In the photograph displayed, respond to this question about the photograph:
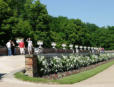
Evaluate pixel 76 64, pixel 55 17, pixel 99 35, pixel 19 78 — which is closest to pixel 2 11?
pixel 76 64

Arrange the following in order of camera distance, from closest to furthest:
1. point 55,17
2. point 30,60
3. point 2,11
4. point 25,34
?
point 30,60 < point 2,11 < point 25,34 < point 55,17

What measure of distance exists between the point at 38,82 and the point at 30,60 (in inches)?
99.7

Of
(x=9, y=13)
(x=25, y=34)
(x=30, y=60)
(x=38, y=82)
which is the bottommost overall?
(x=38, y=82)

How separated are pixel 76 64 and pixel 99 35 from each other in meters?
91.8

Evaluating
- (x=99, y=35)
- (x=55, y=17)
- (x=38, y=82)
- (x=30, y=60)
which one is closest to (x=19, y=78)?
(x=38, y=82)

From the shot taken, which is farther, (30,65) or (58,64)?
(58,64)

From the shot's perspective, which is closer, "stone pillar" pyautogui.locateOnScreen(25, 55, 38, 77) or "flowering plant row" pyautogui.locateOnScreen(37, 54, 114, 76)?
"stone pillar" pyautogui.locateOnScreen(25, 55, 38, 77)

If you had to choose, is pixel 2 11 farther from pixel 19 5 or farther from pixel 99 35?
pixel 99 35

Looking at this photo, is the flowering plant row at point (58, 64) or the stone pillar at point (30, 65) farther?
the flowering plant row at point (58, 64)

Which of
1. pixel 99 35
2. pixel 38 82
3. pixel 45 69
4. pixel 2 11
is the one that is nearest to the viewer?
pixel 38 82

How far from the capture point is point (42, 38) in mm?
49375

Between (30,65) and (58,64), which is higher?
(30,65)

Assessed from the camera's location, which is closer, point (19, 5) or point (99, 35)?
point (19, 5)

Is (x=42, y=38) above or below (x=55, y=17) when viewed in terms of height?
below
